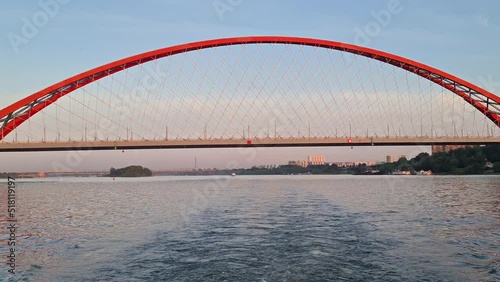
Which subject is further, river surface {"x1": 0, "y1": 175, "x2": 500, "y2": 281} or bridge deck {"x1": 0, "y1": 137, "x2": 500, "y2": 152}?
bridge deck {"x1": 0, "y1": 137, "x2": 500, "y2": 152}

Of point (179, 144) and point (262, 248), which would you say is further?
point (179, 144)

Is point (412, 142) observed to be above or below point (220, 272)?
above

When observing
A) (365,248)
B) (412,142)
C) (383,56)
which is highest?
(383,56)

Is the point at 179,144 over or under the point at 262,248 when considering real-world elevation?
over

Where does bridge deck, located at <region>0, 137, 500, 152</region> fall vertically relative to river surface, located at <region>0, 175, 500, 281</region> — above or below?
above

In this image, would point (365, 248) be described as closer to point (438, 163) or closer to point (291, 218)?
point (291, 218)

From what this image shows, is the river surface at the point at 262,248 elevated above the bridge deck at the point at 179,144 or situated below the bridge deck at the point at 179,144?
below

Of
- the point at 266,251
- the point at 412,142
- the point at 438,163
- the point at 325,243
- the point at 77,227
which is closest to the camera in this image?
the point at 266,251

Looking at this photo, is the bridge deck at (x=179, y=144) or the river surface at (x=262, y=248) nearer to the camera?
the river surface at (x=262, y=248)

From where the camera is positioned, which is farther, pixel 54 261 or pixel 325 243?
pixel 325 243

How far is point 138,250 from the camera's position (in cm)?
1250

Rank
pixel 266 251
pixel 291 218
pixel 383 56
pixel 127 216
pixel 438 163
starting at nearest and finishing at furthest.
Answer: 1. pixel 266 251
2. pixel 291 218
3. pixel 127 216
4. pixel 383 56
5. pixel 438 163

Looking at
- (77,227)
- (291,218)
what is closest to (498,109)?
(291,218)

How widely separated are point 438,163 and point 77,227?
107 meters
